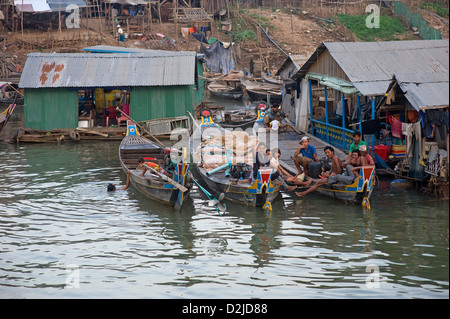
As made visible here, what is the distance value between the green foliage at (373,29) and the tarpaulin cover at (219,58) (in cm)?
1095

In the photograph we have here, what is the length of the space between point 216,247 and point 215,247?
0.02 m

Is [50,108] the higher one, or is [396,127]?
[396,127]

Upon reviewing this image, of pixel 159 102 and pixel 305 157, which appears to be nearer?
pixel 305 157

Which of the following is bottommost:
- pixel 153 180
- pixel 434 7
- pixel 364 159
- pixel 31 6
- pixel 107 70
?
pixel 153 180

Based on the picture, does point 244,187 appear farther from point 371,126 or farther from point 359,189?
point 371,126

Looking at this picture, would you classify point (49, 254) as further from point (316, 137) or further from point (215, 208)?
point (316, 137)

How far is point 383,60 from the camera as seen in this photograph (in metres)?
17.5

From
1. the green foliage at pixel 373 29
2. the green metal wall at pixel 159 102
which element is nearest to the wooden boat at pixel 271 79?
the green metal wall at pixel 159 102

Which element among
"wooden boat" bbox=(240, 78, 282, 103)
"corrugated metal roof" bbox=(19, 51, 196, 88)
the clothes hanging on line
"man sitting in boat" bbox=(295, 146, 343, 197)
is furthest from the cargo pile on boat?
"wooden boat" bbox=(240, 78, 282, 103)

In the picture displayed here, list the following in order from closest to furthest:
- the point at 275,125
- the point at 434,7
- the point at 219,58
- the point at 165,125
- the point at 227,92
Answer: the point at 275,125 → the point at 165,125 → the point at 227,92 → the point at 219,58 → the point at 434,7

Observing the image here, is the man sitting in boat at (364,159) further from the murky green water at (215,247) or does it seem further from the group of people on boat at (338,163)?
the murky green water at (215,247)

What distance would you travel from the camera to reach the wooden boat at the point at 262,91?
32688 mm

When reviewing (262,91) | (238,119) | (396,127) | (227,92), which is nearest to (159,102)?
(238,119)

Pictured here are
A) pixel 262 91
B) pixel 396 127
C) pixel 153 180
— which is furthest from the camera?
pixel 262 91
